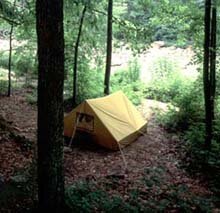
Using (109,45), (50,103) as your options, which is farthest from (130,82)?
(50,103)

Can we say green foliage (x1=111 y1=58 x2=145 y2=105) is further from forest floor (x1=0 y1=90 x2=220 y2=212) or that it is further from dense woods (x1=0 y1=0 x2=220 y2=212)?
forest floor (x1=0 y1=90 x2=220 y2=212)

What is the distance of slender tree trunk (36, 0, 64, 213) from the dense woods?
0.01 m

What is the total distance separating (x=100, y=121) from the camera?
12.4 m

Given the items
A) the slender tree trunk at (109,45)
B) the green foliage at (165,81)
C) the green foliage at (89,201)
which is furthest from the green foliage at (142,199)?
the green foliage at (165,81)

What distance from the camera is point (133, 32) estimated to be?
1555cm

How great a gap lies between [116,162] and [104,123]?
62.4 inches

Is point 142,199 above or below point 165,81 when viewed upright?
below

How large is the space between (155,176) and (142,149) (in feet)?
8.28

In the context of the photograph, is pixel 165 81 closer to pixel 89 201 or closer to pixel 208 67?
pixel 208 67

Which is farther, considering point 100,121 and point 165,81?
point 165,81

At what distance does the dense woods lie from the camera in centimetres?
559

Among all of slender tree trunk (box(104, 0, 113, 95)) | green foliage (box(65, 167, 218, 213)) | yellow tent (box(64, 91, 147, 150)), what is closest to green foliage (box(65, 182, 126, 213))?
green foliage (box(65, 167, 218, 213))

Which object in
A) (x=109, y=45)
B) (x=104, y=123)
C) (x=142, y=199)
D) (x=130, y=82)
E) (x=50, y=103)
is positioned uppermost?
(x=109, y=45)

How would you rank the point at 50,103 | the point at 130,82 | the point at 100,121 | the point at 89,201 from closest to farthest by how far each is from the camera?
the point at 50,103 < the point at 89,201 < the point at 100,121 < the point at 130,82
